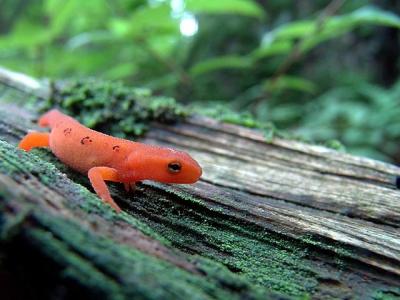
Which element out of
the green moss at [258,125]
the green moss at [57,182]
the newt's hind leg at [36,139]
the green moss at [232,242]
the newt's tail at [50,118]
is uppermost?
the green moss at [258,125]

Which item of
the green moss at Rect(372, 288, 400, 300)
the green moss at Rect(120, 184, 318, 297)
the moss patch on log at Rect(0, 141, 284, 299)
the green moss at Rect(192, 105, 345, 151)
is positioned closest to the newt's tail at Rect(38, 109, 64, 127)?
the green moss at Rect(192, 105, 345, 151)

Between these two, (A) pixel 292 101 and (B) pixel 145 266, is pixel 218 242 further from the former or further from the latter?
(A) pixel 292 101

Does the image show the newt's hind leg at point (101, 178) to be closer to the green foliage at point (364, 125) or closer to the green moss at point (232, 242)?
the green moss at point (232, 242)

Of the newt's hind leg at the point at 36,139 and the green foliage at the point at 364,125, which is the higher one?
the green foliage at the point at 364,125

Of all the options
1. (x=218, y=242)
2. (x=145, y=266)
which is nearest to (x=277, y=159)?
(x=218, y=242)

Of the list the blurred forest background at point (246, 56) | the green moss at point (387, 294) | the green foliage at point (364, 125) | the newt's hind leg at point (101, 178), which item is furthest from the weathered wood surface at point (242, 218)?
the green foliage at point (364, 125)

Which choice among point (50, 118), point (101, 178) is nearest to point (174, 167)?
point (101, 178)

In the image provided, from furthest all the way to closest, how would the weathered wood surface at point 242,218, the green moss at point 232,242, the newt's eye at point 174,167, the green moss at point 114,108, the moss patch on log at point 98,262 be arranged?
1. the green moss at point 114,108
2. the newt's eye at point 174,167
3. the green moss at point 232,242
4. the weathered wood surface at point 242,218
5. the moss patch on log at point 98,262
